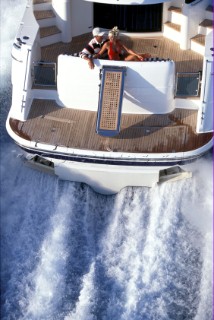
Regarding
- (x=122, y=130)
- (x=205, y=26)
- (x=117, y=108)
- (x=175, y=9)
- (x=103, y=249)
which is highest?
(x=175, y=9)

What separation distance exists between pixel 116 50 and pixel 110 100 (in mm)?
764

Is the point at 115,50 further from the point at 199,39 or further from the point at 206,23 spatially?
the point at 206,23

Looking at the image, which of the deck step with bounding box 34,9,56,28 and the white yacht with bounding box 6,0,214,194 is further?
the deck step with bounding box 34,9,56,28

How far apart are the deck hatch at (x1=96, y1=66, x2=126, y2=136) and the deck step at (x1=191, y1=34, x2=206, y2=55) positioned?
157cm

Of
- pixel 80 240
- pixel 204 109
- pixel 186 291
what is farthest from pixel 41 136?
pixel 186 291

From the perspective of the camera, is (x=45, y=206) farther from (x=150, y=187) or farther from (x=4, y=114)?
(x=4, y=114)


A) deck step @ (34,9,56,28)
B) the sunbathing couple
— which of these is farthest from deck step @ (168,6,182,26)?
deck step @ (34,9,56,28)

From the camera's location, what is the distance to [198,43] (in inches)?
395

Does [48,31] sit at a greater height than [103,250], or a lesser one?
A: greater

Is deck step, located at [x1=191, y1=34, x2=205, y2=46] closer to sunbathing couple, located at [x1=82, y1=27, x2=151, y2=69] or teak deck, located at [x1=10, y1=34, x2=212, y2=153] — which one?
teak deck, located at [x1=10, y1=34, x2=212, y2=153]

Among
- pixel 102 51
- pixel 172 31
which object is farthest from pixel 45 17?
pixel 172 31

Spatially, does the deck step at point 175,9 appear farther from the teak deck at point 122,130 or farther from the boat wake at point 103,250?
the boat wake at point 103,250

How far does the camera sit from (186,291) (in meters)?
8.48

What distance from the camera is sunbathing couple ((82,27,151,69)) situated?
9.23 m
